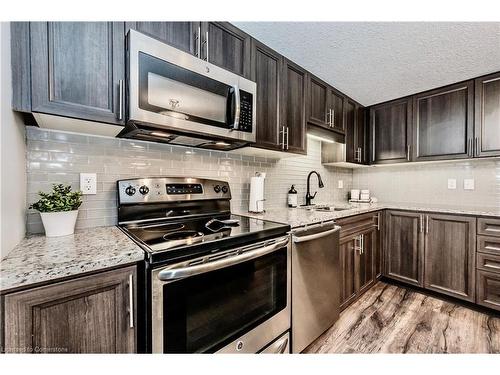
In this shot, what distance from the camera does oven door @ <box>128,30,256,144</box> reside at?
41.3 inches

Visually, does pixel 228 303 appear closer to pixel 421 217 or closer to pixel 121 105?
pixel 121 105

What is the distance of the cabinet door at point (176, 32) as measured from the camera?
110 cm

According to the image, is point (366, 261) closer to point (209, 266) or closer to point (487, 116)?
point (487, 116)

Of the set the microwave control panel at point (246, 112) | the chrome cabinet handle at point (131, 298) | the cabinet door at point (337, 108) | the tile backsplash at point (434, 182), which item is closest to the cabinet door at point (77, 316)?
the chrome cabinet handle at point (131, 298)

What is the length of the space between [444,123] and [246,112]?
229 cm

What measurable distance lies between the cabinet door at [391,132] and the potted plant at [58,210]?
3.12 metres

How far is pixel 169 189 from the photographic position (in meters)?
1.44

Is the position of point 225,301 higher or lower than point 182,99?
lower

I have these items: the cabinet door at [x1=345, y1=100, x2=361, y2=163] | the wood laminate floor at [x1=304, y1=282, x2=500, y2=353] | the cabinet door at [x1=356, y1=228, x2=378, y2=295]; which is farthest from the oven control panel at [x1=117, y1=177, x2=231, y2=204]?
the cabinet door at [x1=345, y1=100, x2=361, y2=163]

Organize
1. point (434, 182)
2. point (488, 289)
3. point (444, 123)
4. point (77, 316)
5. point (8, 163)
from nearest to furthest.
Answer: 1. point (77, 316)
2. point (8, 163)
3. point (488, 289)
4. point (444, 123)
5. point (434, 182)

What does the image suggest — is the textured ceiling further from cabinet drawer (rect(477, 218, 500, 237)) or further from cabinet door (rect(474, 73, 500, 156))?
cabinet drawer (rect(477, 218, 500, 237))

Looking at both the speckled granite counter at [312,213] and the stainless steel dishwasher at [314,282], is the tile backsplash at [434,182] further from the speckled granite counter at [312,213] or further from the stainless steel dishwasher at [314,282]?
the stainless steel dishwasher at [314,282]

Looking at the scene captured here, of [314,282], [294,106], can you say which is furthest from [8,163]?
[294,106]
